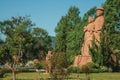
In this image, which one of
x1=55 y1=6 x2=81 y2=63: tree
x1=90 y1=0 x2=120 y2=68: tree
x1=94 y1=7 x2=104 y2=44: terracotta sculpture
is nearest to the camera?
x1=90 y1=0 x2=120 y2=68: tree

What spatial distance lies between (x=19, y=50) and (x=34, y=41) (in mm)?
5993

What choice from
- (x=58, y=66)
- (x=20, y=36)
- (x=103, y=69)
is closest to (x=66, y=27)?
(x=20, y=36)

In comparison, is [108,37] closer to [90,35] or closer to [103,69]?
[90,35]

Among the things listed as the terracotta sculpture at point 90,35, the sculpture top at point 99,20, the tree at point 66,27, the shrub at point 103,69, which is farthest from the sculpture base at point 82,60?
the tree at point 66,27

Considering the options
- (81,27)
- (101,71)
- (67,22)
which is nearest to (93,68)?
(101,71)

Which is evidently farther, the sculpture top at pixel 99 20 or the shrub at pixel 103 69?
the sculpture top at pixel 99 20

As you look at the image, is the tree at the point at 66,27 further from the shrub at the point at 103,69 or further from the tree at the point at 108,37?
the shrub at the point at 103,69

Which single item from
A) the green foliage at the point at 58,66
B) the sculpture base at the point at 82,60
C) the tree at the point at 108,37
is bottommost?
the green foliage at the point at 58,66

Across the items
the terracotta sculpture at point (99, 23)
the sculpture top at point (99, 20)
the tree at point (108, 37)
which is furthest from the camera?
the sculpture top at point (99, 20)

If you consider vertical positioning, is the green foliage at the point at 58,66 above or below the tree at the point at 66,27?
below

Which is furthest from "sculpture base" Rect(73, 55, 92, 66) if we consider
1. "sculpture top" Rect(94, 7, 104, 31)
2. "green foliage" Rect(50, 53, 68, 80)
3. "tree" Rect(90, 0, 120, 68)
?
"green foliage" Rect(50, 53, 68, 80)

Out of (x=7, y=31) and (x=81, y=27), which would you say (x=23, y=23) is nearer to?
(x=7, y=31)

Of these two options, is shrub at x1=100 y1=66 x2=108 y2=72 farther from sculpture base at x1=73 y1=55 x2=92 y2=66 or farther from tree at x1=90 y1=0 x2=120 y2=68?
sculpture base at x1=73 y1=55 x2=92 y2=66

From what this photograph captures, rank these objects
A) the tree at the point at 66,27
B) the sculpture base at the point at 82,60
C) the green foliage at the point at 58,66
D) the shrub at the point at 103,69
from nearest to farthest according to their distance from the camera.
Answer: the green foliage at the point at 58,66, the shrub at the point at 103,69, the sculpture base at the point at 82,60, the tree at the point at 66,27
